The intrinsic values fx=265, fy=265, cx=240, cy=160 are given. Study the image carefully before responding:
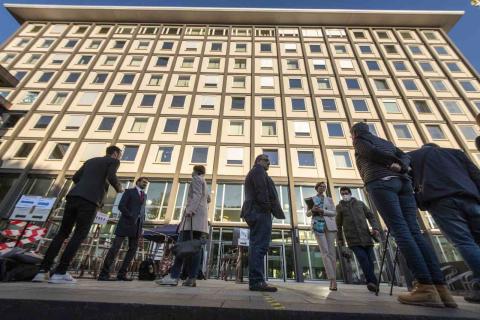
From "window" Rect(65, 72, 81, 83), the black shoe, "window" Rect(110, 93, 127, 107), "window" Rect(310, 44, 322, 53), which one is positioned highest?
"window" Rect(310, 44, 322, 53)

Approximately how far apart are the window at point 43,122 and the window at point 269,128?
15860 millimetres

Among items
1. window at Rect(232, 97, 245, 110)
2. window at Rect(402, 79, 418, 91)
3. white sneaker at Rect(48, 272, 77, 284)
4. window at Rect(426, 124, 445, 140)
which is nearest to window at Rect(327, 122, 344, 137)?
window at Rect(426, 124, 445, 140)

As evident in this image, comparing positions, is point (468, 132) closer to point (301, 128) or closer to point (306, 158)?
point (301, 128)

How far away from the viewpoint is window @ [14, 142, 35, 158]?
706 inches

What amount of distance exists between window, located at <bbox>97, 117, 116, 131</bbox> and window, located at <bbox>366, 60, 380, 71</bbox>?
72.1 feet

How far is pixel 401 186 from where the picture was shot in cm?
265

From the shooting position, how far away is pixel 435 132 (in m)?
19.3

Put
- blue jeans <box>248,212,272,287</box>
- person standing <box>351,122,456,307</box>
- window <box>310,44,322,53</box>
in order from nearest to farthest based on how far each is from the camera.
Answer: person standing <box>351,122,456,307</box> → blue jeans <box>248,212,272,287</box> → window <box>310,44,322,53</box>

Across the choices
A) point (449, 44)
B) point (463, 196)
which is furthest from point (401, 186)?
point (449, 44)

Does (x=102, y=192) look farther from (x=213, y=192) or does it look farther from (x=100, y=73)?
(x=100, y=73)

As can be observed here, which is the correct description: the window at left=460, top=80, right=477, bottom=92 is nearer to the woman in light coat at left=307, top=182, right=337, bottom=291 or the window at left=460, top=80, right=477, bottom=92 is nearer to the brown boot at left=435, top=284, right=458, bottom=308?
the woman in light coat at left=307, top=182, right=337, bottom=291

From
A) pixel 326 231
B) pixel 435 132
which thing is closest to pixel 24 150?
pixel 326 231

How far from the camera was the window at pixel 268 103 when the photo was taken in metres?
21.0

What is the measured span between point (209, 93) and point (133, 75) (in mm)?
7083
